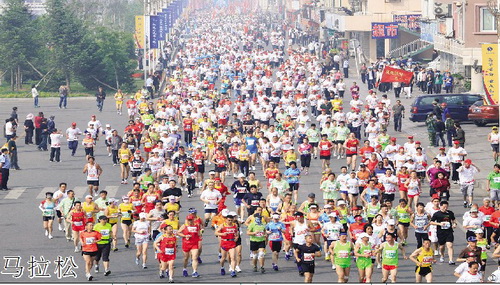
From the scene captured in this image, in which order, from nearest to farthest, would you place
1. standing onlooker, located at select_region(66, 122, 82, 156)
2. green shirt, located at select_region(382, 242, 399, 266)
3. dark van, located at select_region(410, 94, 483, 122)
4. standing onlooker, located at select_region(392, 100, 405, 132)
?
1. green shirt, located at select_region(382, 242, 399, 266)
2. standing onlooker, located at select_region(66, 122, 82, 156)
3. standing onlooker, located at select_region(392, 100, 405, 132)
4. dark van, located at select_region(410, 94, 483, 122)

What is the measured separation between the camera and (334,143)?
38.0m

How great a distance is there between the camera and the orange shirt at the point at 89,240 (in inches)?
897

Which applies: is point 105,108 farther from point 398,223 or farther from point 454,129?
point 398,223

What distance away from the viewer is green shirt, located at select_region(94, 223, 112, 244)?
23.1 m

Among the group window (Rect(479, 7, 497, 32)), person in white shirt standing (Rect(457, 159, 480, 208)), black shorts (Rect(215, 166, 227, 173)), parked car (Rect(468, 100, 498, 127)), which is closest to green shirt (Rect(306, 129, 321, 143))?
black shorts (Rect(215, 166, 227, 173))

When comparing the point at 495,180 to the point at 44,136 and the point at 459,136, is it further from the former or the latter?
the point at 44,136

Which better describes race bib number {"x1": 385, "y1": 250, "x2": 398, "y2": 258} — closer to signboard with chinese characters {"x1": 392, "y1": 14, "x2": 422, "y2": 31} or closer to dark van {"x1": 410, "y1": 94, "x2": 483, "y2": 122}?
dark van {"x1": 410, "y1": 94, "x2": 483, "y2": 122}

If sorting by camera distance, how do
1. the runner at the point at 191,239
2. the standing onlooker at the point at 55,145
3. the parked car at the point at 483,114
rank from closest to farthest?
1. the runner at the point at 191,239
2. the standing onlooker at the point at 55,145
3. the parked car at the point at 483,114

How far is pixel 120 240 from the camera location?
26.5 metres

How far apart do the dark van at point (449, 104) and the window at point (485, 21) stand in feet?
29.8

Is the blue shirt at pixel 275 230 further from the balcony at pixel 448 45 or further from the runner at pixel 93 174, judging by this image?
the balcony at pixel 448 45

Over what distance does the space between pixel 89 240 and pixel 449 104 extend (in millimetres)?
26025

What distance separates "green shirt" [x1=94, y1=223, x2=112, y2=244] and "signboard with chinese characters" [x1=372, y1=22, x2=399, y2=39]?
2108 inches

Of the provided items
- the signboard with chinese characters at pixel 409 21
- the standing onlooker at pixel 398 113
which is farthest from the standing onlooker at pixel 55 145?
the signboard with chinese characters at pixel 409 21
